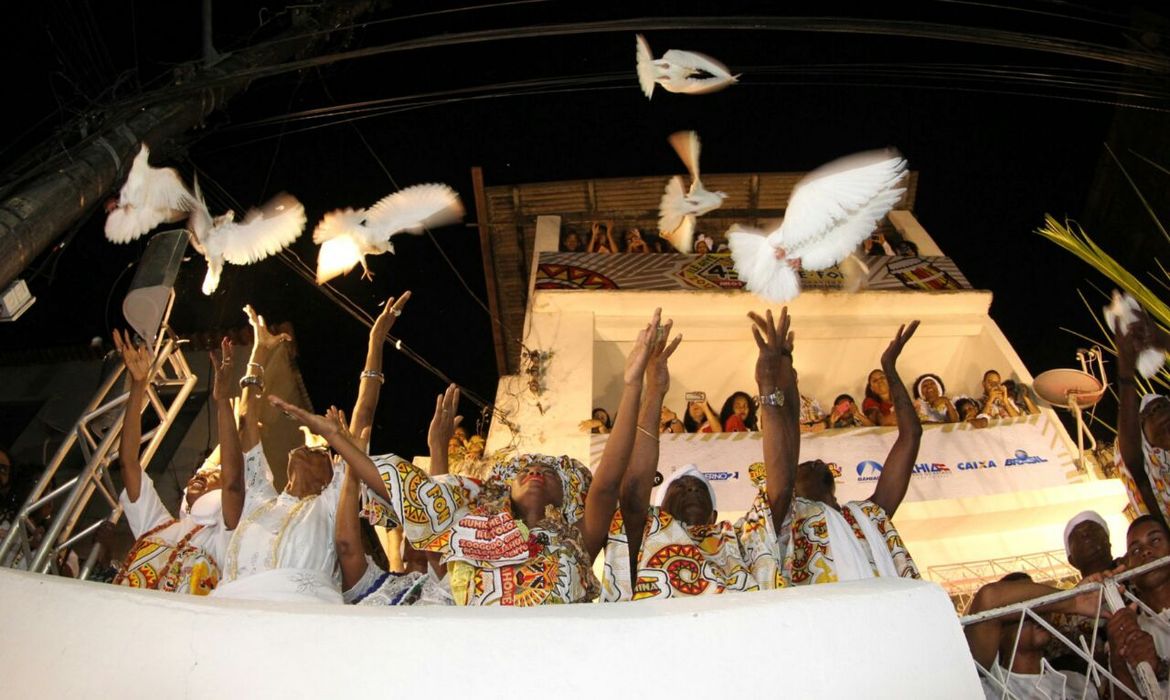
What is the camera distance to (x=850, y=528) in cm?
437

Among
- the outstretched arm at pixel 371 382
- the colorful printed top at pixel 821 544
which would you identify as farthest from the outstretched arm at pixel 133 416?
the colorful printed top at pixel 821 544

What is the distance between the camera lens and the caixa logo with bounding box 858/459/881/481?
8852mm

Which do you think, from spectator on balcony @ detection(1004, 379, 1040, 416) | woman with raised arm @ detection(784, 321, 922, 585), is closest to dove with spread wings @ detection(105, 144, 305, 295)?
woman with raised arm @ detection(784, 321, 922, 585)

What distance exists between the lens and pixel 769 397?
177 inches

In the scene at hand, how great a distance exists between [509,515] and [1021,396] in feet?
25.4

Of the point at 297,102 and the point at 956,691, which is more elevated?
the point at 297,102

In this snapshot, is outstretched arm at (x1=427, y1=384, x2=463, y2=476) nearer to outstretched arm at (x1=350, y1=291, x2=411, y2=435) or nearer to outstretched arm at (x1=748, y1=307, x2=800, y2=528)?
outstretched arm at (x1=350, y1=291, x2=411, y2=435)

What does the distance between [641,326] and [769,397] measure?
6709 mm

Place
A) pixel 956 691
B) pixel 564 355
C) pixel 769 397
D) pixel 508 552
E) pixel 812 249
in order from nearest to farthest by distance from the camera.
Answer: pixel 956 691, pixel 508 552, pixel 769 397, pixel 812 249, pixel 564 355

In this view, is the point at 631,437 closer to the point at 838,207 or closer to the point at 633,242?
the point at 838,207

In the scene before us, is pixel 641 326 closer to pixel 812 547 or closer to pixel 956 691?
pixel 812 547

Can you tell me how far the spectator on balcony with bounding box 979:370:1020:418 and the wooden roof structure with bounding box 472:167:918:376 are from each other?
4.08 m

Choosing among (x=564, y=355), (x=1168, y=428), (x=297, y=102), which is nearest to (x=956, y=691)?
(x=1168, y=428)

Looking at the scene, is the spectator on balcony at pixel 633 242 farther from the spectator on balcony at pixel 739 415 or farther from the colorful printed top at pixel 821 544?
the colorful printed top at pixel 821 544
